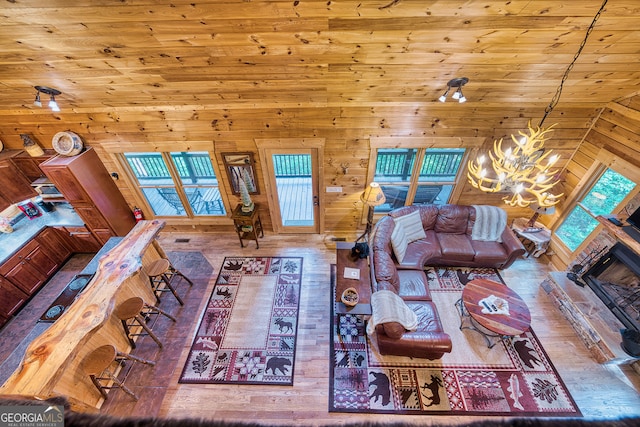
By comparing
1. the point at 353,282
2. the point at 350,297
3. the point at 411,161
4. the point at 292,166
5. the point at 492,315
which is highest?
the point at 292,166

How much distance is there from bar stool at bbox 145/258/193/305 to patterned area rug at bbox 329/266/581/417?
262 centimetres

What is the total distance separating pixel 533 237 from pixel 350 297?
367 centimetres

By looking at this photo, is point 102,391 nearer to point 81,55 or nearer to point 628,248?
point 81,55

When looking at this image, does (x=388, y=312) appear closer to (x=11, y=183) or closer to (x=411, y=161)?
(x=411, y=161)

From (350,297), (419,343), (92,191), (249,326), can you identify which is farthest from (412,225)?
(92,191)

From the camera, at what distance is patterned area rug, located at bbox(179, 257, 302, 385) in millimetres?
3297

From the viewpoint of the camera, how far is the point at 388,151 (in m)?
5.08

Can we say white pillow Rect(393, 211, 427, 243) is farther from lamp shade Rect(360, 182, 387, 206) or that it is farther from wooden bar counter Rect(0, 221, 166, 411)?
wooden bar counter Rect(0, 221, 166, 411)

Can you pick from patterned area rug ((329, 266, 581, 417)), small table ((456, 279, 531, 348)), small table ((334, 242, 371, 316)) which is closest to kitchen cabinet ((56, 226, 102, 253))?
small table ((334, 242, 371, 316))

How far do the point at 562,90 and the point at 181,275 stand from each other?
20.9 ft

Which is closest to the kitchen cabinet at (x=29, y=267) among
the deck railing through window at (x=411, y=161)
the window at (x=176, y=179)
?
the window at (x=176, y=179)

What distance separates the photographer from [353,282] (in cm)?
355

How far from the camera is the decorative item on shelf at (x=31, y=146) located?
4.08 meters

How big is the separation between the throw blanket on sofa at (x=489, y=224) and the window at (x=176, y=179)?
4.87m
